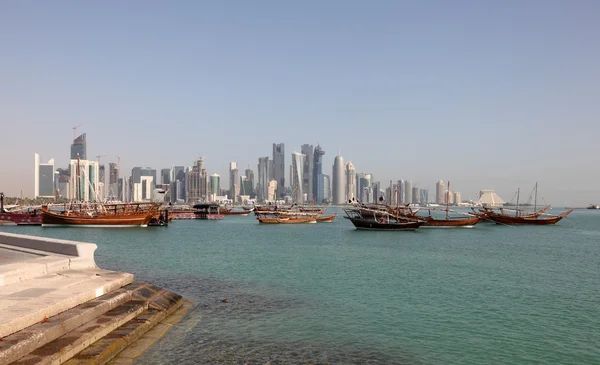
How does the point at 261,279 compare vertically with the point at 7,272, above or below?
below

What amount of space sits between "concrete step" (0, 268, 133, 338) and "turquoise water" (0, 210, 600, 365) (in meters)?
2.95

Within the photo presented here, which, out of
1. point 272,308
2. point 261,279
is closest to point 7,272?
point 272,308

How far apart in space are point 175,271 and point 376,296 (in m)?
14.9

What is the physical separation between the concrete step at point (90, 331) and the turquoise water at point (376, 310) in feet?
3.84

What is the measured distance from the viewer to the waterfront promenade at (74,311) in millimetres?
11734

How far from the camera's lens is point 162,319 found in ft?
61.0

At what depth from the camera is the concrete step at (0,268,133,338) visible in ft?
39.9

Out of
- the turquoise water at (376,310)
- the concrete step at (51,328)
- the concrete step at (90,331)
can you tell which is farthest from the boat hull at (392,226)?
the concrete step at (51,328)

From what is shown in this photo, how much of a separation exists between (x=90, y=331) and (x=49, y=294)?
2253mm

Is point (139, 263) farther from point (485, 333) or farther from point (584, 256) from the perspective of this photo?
point (584, 256)

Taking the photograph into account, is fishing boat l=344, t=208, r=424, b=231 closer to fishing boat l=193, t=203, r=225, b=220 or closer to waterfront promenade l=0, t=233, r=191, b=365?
waterfront promenade l=0, t=233, r=191, b=365

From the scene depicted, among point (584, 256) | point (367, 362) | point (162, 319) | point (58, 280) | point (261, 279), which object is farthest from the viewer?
point (584, 256)

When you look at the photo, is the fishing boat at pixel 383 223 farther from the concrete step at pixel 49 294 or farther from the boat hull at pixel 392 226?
the concrete step at pixel 49 294

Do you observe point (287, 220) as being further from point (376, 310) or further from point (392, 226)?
point (376, 310)
